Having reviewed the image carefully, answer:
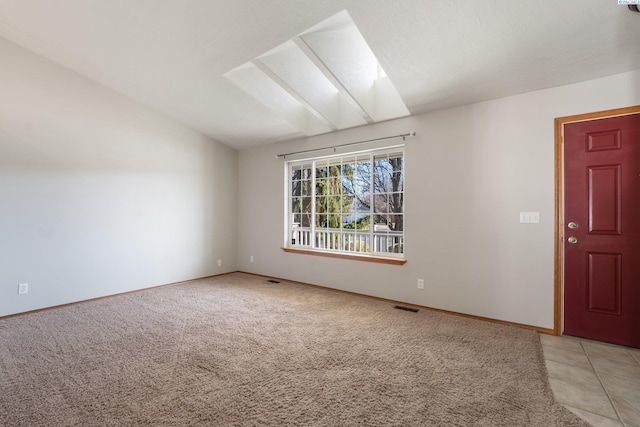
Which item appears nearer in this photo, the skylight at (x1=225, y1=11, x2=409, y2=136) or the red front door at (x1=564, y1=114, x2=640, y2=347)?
the red front door at (x1=564, y1=114, x2=640, y2=347)

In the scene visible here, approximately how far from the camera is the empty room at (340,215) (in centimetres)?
185

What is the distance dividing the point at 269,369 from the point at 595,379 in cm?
234

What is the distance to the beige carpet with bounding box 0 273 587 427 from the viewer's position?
159 centimetres

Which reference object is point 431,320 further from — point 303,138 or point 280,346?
point 303,138

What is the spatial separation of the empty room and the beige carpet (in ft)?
0.07

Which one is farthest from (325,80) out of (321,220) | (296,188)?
(321,220)

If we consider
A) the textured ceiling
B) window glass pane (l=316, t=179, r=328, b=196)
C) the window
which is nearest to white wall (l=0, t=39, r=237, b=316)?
the textured ceiling

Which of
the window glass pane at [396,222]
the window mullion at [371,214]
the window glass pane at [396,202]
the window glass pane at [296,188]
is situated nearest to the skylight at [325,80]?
the window mullion at [371,214]

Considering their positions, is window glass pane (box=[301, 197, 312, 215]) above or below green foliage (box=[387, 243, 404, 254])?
above

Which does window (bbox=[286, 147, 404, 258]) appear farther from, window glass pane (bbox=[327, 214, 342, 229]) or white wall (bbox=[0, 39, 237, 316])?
white wall (bbox=[0, 39, 237, 316])

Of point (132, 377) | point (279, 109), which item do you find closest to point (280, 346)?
point (132, 377)

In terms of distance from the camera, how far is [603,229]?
2.54 m

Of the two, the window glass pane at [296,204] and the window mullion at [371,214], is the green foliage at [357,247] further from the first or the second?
the window glass pane at [296,204]

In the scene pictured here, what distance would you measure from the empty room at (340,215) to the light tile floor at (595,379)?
0.02m
